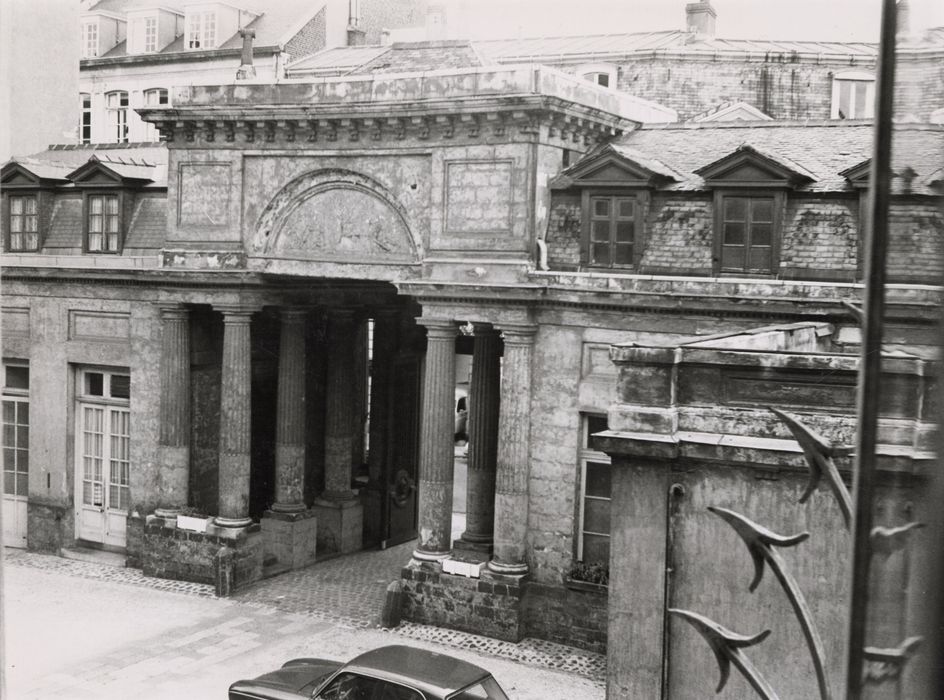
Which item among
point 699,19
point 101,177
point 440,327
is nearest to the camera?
point 440,327

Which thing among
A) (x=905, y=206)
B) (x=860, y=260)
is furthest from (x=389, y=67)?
(x=905, y=206)

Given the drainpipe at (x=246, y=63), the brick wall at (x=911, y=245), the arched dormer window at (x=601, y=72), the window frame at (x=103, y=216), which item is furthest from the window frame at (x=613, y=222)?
the brick wall at (x=911, y=245)

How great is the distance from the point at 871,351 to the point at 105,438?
21.9 m

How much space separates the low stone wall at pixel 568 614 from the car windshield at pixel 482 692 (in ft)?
15.3

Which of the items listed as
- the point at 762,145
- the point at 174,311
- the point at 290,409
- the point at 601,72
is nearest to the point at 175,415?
the point at 174,311

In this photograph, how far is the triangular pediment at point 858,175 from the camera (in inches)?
600

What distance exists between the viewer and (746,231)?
16156mm

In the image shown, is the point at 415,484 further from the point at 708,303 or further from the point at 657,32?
the point at 657,32

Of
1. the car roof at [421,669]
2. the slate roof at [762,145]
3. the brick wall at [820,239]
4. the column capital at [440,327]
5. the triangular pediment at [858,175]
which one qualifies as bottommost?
the car roof at [421,669]

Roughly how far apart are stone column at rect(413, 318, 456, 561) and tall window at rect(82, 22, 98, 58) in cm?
2091

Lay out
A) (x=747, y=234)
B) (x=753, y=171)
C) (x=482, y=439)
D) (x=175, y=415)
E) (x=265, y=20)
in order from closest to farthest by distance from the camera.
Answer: (x=753, y=171), (x=747, y=234), (x=482, y=439), (x=175, y=415), (x=265, y=20)

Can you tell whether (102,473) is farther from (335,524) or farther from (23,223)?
(23,223)

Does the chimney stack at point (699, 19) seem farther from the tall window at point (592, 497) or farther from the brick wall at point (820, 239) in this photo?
the tall window at point (592, 497)

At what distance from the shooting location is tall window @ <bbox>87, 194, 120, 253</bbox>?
2178cm
